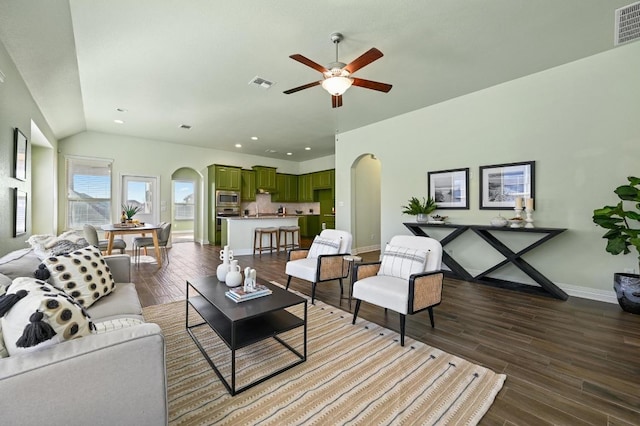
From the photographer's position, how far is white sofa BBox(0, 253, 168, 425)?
0.87 m

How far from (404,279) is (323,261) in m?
0.97

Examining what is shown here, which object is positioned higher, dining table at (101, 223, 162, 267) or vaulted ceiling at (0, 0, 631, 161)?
vaulted ceiling at (0, 0, 631, 161)

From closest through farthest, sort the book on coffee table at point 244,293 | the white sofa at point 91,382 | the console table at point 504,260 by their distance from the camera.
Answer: the white sofa at point 91,382
the book on coffee table at point 244,293
the console table at point 504,260

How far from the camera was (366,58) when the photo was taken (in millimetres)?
2434

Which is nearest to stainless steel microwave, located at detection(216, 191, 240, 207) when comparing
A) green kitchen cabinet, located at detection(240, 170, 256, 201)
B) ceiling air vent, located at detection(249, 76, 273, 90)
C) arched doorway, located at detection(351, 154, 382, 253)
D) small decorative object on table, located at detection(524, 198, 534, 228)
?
green kitchen cabinet, located at detection(240, 170, 256, 201)

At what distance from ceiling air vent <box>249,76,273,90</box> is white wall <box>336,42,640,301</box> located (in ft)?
9.61

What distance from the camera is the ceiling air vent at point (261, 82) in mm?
3803

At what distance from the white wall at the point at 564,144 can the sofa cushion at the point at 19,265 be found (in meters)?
5.12

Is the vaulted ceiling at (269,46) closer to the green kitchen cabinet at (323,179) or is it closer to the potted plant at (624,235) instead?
the potted plant at (624,235)

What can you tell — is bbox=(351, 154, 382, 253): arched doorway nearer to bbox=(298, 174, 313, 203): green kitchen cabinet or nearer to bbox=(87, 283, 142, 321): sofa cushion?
bbox=(298, 174, 313, 203): green kitchen cabinet

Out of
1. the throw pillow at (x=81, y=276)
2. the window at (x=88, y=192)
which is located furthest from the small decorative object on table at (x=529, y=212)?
the window at (x=88, y=192)

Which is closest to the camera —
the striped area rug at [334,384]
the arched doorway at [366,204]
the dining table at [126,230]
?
the striped area rug at [334,384]

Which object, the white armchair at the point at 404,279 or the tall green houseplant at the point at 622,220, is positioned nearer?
the white armchair at the point at 404,279

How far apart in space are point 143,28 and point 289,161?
7.49 meters
